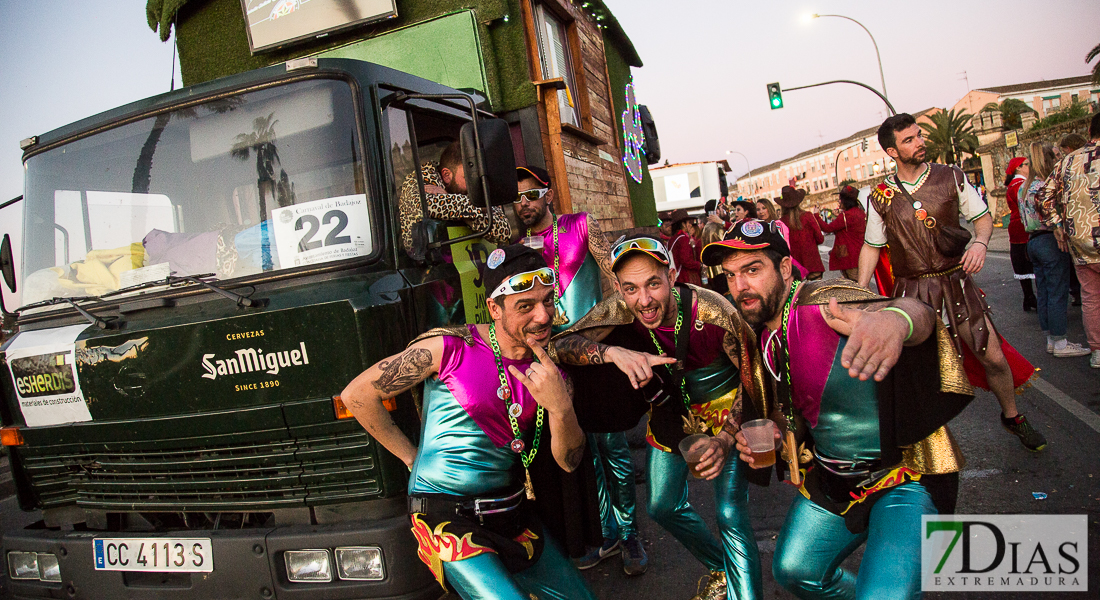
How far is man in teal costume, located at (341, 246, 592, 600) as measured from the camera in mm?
2607

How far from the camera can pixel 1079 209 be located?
224 inches

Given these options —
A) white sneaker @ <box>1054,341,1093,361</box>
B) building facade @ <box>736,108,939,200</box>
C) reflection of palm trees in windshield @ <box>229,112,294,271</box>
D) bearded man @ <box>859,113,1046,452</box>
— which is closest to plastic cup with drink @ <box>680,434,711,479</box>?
reflection of palm trees in windshield @ <box>229,112,294,271</box>

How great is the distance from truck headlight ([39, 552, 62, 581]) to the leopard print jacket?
239 cm

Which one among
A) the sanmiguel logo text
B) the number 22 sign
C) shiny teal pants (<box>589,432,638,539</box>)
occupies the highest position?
the number 22 sign

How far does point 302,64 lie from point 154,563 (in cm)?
248

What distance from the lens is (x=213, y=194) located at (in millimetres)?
3498

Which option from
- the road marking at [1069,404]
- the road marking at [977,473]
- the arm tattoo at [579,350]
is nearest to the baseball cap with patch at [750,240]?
the arm tattoo at [579,350]

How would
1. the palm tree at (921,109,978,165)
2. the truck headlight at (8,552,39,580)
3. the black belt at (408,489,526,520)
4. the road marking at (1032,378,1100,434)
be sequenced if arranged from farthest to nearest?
the palm tree at (921,109,978,165), the road marking at (1032,378,1100,434), the truck headlight at (8,552,39,580), the black belt at (408,489,526,520)

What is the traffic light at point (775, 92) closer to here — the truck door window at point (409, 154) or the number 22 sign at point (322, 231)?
the truck door window at point (409, 154)

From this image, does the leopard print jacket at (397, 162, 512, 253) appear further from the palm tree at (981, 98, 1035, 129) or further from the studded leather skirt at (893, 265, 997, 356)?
the palm tree at (981, 98, 1035, 129)

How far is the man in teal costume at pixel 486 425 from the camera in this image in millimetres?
2607

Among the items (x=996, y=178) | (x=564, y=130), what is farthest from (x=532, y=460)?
(x=996, y=178)

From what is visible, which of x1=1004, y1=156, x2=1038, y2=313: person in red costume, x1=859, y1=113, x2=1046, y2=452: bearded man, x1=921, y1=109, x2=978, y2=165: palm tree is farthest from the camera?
x1=921, y1=109, x2=978, y2=165: palm tree

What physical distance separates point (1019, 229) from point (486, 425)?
8.37 metres
